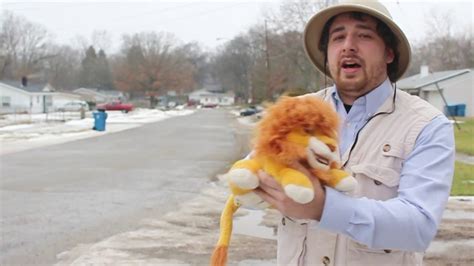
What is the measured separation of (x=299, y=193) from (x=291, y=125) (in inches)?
7.8

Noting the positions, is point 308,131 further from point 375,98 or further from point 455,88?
point 455,88

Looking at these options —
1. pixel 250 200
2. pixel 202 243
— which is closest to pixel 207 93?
pixel 202 243

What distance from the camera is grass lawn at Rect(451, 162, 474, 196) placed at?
404 inches

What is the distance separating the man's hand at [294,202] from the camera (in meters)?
1.40

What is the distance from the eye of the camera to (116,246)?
6.71m

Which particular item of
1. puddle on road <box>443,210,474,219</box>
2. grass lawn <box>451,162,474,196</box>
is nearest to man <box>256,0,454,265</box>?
puddle on road <box>443,210,474,219</box>

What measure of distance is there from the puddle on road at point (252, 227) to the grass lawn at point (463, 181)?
4.17 metres

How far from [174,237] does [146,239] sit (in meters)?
0.37

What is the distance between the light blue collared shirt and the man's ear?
0.42m

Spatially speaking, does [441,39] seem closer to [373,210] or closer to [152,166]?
[152,166]

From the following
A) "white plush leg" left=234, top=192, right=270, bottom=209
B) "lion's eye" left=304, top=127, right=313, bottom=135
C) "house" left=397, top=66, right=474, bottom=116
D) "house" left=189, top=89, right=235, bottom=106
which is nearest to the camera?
"lion's eye" left=304, top=127, right=313, bottom=135

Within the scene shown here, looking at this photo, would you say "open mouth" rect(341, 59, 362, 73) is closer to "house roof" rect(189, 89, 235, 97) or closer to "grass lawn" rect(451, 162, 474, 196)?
"grass lawn" rect(451, 162, 474, 196)

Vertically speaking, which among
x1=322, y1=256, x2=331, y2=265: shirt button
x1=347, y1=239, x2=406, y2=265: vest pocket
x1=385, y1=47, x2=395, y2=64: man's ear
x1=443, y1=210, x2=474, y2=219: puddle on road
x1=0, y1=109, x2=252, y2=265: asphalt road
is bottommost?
x1=0, y1=109, x2=252, y2=265: asphalt road

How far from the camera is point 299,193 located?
1.33 meters
